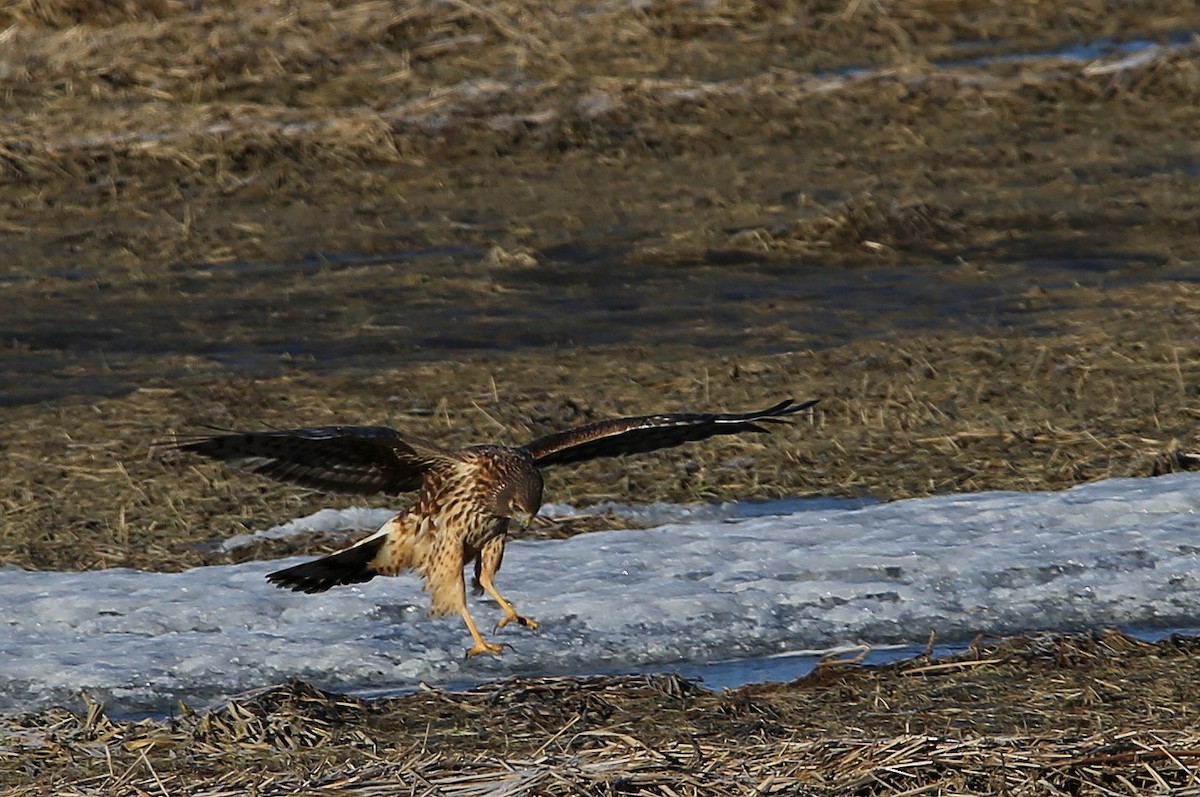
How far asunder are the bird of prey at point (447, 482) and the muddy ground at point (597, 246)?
125 cm

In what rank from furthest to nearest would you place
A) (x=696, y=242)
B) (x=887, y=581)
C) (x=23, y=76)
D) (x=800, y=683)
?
1. (x=23, y=76)
2. (x=696, y=242)
3. (x=887, y=581)
4. (x=800, y=683)

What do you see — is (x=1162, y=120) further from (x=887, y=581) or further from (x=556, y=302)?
(x=887, y=581)

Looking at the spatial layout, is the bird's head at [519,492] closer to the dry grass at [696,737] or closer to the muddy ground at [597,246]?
the dry grass at [696,737]

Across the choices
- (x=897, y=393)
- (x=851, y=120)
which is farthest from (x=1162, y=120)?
(x=897, y=393)

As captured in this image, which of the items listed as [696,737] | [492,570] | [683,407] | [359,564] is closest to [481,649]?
[492,570]

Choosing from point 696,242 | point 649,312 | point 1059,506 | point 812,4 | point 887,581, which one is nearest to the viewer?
point 887,581

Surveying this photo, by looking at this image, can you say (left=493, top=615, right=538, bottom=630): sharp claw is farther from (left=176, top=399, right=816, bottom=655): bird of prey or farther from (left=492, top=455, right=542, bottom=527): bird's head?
(left=492, top=455, right=542, bottom=527): bird's head

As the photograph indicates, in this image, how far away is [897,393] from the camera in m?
11.0

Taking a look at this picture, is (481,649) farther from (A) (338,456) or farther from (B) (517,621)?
(A) (338,456)

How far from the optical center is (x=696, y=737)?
21.0 feet

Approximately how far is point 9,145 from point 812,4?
27.3ft

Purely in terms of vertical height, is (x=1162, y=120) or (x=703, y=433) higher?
(x=703, y=433)

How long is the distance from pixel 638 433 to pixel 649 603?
3.14 ft

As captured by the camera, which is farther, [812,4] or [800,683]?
[812,4]
